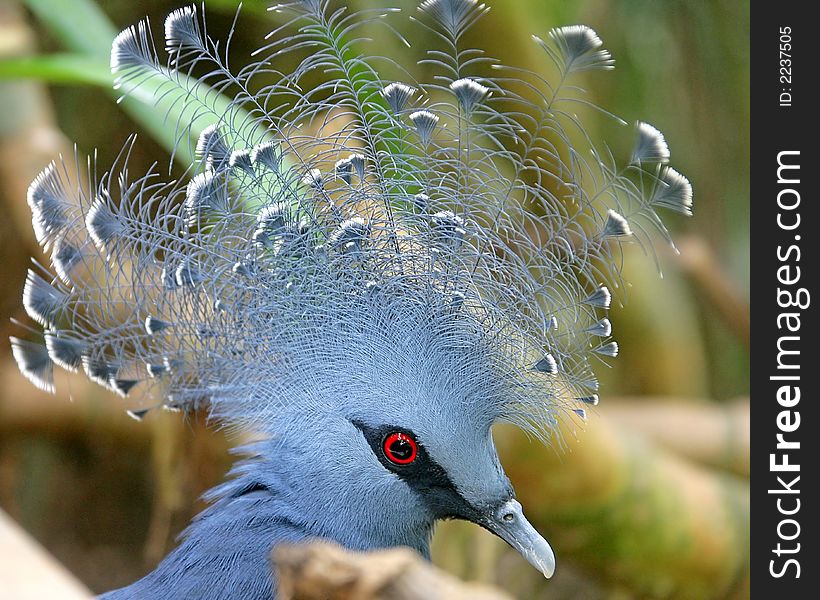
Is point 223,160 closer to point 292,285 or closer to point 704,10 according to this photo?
point 292,285

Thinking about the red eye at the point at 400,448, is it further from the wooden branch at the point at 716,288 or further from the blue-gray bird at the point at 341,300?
the wooden branch at the point at 716,288

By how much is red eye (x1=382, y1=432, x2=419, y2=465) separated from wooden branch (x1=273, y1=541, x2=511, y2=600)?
592 mm

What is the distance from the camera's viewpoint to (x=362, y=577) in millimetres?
781

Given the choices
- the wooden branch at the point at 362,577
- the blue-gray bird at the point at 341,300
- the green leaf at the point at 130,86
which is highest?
the green leaf at the point at 130,86

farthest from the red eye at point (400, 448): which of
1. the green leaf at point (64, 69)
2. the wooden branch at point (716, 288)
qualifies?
the wooden branch at point (716, 288)

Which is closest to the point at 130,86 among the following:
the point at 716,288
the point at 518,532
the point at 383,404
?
the point at 383,404

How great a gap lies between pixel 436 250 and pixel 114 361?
572mm

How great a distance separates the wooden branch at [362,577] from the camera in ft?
2.55

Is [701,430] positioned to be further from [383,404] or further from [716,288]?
[383,404]
